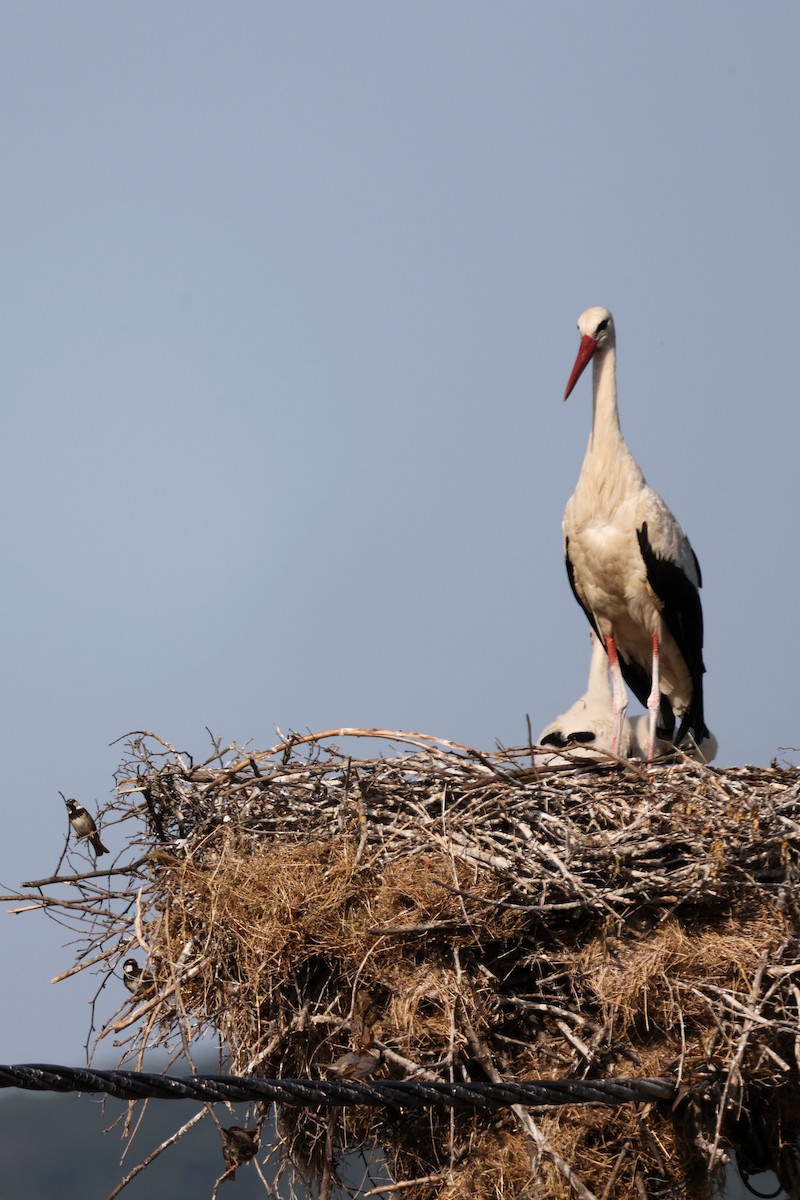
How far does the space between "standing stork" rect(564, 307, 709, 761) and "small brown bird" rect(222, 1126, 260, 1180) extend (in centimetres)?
305

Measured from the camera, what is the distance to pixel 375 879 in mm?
5473

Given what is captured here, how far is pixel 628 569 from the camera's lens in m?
7.68

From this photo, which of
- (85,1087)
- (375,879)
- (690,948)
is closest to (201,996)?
(375,879)

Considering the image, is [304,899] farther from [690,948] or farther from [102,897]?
[690,948]

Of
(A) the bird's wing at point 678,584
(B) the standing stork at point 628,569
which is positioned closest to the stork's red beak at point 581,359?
(B) the standing stork at point 628,569

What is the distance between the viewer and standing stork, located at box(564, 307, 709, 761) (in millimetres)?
7660

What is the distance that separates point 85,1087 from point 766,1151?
131 inches

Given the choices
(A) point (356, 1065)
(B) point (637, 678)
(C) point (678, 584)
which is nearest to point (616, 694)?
(B) point (637, 678)

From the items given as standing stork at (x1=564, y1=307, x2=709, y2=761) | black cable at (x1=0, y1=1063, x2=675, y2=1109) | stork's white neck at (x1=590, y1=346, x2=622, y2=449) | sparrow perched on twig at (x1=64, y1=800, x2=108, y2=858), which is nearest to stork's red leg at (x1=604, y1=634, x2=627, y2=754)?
standing stork at (x1=564, y1=307, x2=709, y2=761)

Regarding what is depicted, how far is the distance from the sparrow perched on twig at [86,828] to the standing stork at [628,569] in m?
2.59

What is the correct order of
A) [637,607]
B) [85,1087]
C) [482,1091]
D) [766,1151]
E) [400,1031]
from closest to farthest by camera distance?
[85,1087], [482,1091], [400,1031], [766,1151], [637,607]

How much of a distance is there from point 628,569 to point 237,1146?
3566mm

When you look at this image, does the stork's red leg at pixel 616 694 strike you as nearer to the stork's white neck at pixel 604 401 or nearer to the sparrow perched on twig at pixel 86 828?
the stork's white neck at pixel 604 401

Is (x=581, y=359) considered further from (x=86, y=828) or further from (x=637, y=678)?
(x=86, y=828)
